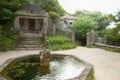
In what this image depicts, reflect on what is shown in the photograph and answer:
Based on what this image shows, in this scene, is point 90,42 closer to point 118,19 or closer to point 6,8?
point 118,19

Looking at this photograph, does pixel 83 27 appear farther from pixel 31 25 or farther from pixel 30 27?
pixel 30 27

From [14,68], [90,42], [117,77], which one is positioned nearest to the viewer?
[117,77]

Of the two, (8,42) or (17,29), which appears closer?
(8,42)

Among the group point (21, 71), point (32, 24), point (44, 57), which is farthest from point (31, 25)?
point (21, 71)

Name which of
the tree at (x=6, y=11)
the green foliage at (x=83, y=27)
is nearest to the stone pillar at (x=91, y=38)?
the green foliage at (x=83, y=27)

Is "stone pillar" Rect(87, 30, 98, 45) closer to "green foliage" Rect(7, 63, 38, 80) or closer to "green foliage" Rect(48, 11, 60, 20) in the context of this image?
"green foliage" Rect(48, 11, 60, 20)

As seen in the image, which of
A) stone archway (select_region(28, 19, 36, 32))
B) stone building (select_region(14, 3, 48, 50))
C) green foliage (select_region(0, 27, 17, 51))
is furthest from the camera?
stone archway (select_region(28, 19, 36, 32))

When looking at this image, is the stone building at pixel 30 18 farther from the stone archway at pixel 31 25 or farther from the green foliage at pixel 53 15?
the green foliage at pixel 53 15

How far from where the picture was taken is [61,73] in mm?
8938

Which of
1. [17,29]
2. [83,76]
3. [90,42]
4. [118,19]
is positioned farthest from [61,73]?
[90,42]

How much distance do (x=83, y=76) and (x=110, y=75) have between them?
8.43ft

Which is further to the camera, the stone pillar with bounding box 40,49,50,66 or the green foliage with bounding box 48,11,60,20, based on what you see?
the green foliage with bounding box 48,11,60,20

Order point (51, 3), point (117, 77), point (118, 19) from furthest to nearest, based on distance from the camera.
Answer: point (51, 3) < point (118, 19) < point (117, 77)

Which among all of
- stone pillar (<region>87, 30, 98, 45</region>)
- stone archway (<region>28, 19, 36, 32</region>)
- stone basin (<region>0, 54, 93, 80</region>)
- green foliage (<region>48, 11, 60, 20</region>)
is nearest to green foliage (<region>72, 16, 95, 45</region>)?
stone pillar (<region>87, 30, 98, 45</region>)
